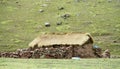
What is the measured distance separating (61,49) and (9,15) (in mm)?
30193

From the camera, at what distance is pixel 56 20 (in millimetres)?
59156

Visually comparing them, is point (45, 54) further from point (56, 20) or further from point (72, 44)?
point (56, 20)

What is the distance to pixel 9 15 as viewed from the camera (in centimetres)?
6169

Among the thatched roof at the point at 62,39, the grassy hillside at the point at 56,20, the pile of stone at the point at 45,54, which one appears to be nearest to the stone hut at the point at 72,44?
the thatched roof at the point at 62,39

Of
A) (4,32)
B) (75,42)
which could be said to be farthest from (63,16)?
(75,42)

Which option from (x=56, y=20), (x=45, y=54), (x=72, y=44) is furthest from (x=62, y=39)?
(x=56, y=20)

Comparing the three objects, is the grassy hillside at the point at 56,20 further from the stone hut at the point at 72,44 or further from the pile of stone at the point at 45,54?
the pile of stone at the point at 45,54

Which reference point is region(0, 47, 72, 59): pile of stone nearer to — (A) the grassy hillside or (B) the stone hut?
(B) the stone hut

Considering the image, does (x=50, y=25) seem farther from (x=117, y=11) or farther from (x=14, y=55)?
(x=14, y=55)

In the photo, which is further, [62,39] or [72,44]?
[62,39]

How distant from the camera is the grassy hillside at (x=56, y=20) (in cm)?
5218

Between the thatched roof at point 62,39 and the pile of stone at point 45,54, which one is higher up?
the thatched roof at point 62,39

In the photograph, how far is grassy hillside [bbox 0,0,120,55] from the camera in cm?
5218

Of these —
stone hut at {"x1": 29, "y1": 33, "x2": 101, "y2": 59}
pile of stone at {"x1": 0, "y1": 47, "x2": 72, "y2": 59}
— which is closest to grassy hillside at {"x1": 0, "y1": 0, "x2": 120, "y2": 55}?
stone hut at {"x1": 29, "y1": 33, "x2": 101, "y2": 59}
